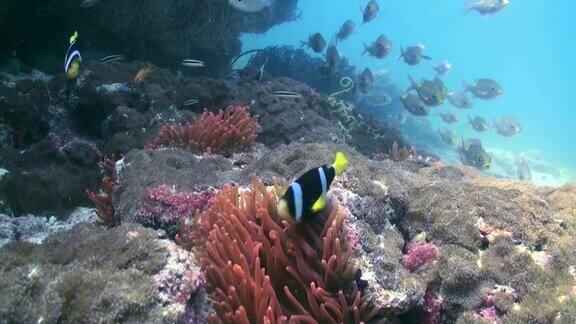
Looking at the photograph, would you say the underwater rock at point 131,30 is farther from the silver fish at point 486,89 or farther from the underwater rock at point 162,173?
the silver fish at point 486,89

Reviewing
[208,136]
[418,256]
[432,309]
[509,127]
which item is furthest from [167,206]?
[509,127]

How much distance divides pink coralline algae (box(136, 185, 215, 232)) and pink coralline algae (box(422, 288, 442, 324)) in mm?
2238

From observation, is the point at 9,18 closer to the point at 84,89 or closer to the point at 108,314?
the point at 84,89

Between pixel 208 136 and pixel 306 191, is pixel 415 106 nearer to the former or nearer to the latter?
pixel 208 136

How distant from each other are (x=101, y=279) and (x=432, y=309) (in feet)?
9.04

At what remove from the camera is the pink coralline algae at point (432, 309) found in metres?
3.73

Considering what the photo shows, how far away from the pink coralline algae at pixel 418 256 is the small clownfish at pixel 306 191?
151cm

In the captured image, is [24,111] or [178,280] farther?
[24,111]

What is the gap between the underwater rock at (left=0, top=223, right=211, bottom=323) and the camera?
7.99 feet

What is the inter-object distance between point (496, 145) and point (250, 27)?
32963 mm

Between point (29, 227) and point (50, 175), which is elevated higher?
point (29, 227)

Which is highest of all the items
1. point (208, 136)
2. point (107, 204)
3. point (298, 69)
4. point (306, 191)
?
point (306, 191)

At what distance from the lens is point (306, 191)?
113 inches

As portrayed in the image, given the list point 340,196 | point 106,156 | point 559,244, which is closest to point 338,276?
point 340,196
